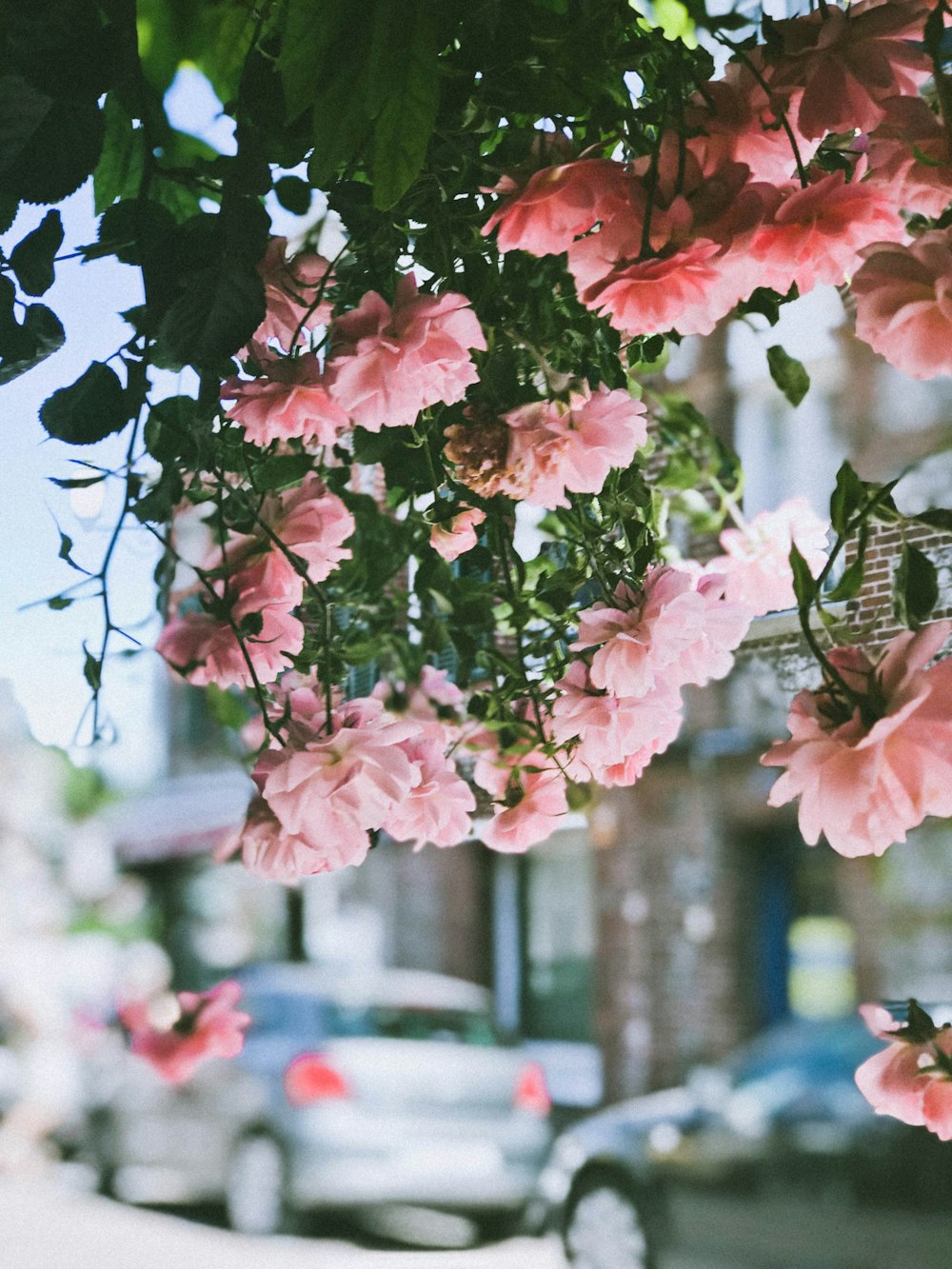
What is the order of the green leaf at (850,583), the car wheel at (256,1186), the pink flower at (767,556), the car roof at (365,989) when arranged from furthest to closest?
the car roof at (365,989)
the car wheel at (256,1186)
the pink flower at (767,556)
the green leaf at (850,583)

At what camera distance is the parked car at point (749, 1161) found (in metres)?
3.73

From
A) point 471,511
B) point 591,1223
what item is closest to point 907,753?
point 471,511

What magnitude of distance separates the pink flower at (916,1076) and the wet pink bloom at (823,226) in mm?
406

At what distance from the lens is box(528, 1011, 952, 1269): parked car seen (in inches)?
147

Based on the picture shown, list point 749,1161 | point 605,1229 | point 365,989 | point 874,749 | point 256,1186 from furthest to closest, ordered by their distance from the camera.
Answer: point 365,989 → point 256,1186 → point 605,1229 → point 749,1161 → point 874,749

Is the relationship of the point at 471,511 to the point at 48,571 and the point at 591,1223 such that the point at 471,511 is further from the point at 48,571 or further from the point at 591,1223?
the point at 591,1223

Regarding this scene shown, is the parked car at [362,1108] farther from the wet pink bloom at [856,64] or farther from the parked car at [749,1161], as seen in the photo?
the wet pink bloom at [856,64]

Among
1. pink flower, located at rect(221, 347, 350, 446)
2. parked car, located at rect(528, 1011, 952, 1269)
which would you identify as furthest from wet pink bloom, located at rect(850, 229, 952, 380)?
parked car, located at rect(528, 1011, 952, 1269)

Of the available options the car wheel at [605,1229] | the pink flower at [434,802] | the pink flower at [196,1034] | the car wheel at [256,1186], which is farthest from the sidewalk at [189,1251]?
the pink flower at [434,802]

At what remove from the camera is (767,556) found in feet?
3.79

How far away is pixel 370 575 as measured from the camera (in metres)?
1.17

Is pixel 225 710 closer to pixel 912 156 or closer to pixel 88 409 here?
pixel 88 409

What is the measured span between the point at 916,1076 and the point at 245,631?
1.56 ft

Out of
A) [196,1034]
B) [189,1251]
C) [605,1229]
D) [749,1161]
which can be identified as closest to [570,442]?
[196,1034]
